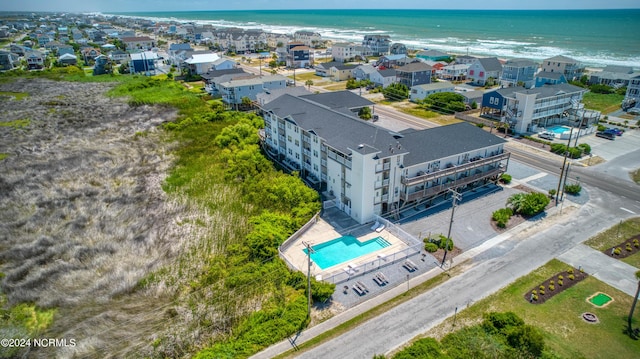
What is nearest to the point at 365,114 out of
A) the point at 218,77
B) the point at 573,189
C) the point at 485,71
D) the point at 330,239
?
the point at 573,189

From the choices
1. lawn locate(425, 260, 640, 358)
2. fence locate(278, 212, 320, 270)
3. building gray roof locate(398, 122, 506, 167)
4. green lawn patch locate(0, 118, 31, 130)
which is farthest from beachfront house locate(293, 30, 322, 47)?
lawn locate(425, 260, 640, 358)

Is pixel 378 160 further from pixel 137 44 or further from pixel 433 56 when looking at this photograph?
pixel 137 44

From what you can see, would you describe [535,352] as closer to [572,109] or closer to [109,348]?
[109,348]

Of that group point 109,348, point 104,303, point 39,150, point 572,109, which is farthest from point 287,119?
point 572,109

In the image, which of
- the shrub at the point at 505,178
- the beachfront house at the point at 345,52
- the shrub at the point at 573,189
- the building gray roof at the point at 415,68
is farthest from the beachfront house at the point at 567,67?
the shrub at the point at 505,178

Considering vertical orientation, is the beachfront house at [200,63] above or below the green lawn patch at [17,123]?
above

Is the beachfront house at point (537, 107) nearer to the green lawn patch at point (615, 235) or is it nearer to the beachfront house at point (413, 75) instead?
the beachfront house at point (413, 75)
